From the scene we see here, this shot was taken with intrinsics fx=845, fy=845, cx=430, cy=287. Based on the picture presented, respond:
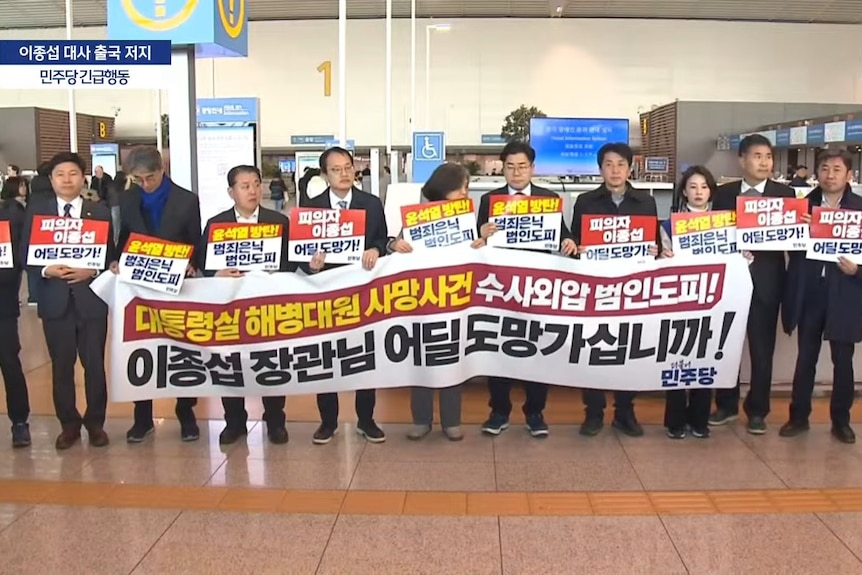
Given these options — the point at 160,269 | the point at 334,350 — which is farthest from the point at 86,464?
the point at 334,350

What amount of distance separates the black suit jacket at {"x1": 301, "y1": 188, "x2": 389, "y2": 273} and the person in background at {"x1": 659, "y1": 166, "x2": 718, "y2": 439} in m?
1.50

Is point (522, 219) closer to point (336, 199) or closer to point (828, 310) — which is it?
point (336, 199)

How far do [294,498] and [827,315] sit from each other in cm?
286

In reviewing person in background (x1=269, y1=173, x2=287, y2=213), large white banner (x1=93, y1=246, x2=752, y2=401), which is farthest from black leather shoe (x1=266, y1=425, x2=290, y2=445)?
person in background (x1=269, y1=173, x2=287, y2=213)

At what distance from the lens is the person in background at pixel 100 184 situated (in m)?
13.0

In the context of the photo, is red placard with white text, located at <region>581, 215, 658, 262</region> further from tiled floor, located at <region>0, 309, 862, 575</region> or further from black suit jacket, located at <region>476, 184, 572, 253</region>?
tiled floor, located at <region>0, 309, 862, 575</region>

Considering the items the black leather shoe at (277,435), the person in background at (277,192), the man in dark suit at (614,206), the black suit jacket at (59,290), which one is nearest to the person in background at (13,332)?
the black suit jacket at (59,290)

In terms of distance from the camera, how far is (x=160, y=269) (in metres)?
4.25

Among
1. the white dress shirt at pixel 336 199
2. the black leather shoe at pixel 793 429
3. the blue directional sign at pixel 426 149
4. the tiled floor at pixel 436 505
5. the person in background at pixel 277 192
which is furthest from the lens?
the person in background at pixel 277 192

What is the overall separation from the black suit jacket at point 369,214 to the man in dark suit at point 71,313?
1.10m

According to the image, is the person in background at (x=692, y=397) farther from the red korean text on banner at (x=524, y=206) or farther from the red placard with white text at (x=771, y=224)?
the red korean text on banner at (x=524, y=206)

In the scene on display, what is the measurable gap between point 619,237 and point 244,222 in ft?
6.38

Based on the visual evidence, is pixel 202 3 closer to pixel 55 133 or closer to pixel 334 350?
pixel 334 350
